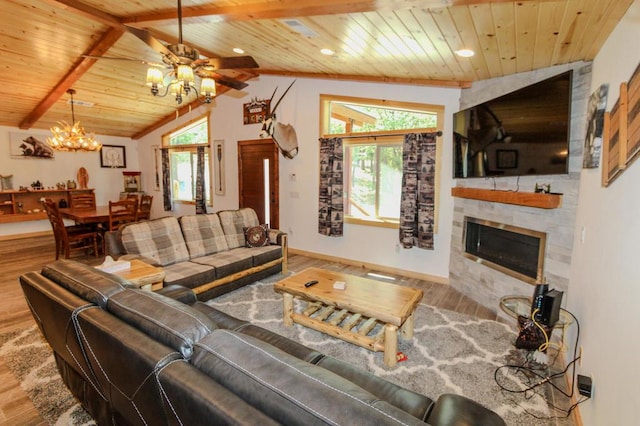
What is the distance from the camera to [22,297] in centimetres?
370

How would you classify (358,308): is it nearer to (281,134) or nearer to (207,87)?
(207,87)

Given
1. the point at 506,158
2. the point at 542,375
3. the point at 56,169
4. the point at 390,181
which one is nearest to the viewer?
the point at 542,375

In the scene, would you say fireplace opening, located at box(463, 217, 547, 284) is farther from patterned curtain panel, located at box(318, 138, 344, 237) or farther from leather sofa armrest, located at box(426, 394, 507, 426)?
leather sofa armrest, located at box(426, 394, 507, 426)

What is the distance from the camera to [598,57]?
7.89 feet

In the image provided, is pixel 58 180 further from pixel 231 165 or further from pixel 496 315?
pixel 496 315

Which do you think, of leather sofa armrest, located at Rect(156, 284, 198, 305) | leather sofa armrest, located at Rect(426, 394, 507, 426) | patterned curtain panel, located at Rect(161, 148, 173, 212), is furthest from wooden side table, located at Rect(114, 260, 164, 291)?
patterned curtain panel, located at Rect(161, 148, 173, 212)

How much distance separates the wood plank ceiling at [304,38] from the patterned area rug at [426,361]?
242cm

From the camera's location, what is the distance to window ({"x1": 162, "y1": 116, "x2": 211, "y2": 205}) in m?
7.16

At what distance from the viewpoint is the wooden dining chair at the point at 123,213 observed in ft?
17.9

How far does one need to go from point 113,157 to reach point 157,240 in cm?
600

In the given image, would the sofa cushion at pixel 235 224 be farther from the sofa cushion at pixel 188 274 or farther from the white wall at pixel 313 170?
the white wall at pixel 313 170

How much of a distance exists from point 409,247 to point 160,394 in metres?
3.86

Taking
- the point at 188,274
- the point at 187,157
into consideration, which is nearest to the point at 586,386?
the point at 188,274

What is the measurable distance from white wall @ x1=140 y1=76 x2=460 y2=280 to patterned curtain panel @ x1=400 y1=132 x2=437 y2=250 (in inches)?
7.1
